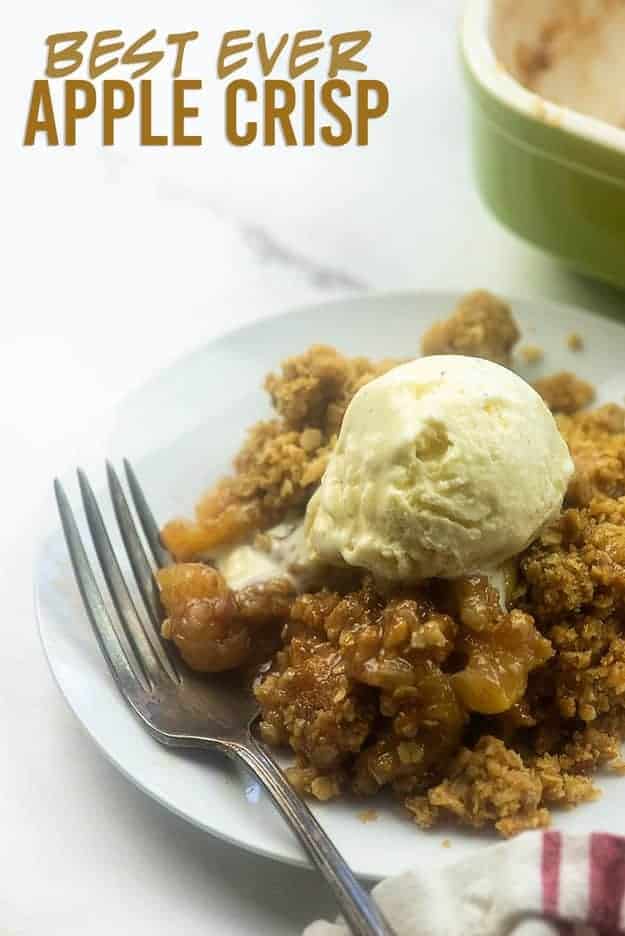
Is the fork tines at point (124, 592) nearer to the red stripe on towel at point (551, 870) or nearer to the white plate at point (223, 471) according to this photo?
the white plate at point (223, 471)

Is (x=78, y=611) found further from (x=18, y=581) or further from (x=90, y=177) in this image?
(x=90, y=177)

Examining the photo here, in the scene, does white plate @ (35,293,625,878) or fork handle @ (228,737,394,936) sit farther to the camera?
white plate @ (35,293,625,878)

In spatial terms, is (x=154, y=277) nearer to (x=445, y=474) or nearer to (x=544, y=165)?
(x=544, y=165)

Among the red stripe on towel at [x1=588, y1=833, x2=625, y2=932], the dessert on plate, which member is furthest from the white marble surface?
the red stripe on towel at [x1=588, y1=833, x2=625, y2=932]

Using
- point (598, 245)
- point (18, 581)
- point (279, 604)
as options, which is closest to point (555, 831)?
point (279, 604)

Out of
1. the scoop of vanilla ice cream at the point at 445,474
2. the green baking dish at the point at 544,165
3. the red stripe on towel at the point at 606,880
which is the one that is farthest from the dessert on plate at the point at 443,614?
the green baking dish at the point at 544,165

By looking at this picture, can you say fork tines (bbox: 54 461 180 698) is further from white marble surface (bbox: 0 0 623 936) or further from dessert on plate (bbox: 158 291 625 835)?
white marble surface (bbox: 0 0 623 936)
